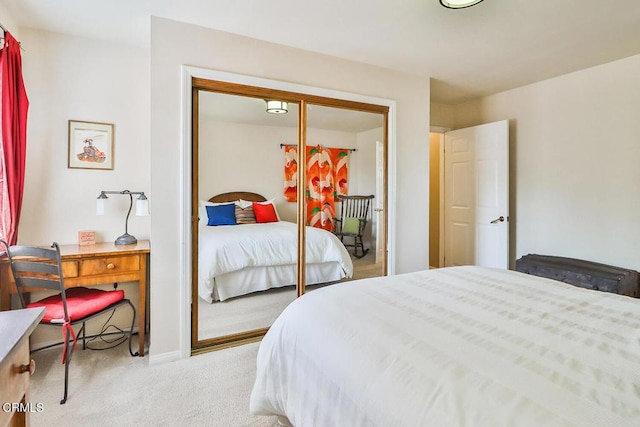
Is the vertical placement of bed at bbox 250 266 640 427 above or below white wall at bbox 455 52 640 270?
below

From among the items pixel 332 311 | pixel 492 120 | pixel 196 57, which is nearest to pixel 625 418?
pixel 332 311

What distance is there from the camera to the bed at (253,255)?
2725 mm

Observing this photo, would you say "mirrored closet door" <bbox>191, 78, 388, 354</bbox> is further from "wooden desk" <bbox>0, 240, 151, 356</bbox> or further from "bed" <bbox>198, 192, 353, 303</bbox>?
"wooden desk" <bbox>0, 240, 151, 356</bbox>

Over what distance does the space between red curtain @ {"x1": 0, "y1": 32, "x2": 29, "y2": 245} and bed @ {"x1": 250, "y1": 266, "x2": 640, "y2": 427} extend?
200cm

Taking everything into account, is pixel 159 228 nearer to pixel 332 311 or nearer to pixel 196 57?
pixel 196 57

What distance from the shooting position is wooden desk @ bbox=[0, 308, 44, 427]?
2.66ft

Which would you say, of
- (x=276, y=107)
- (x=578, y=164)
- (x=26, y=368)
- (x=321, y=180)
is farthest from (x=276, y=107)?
(x=578, y=164)

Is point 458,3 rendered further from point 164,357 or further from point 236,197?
point 164,357

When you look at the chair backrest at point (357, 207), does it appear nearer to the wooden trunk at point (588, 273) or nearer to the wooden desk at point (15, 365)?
the wooden trunk at point (588, 273)

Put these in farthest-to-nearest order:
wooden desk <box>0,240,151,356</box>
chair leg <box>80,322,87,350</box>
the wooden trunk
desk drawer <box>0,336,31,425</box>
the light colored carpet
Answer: the wooden trunk → chair leg <box>80,322,87,350</box> → wooden desk <box>0,240,151,356</box> → the light colored carpet → desk drawer <box>0,336,31,425</box>

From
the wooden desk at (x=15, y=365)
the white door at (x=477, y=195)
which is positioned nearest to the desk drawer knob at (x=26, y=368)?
the wooden desk at (x=15, y=365)

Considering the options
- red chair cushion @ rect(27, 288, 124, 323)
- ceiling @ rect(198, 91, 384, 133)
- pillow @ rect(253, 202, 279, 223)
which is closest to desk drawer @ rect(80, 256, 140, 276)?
red chair cushion @ rect(27, 288, 124, 323)

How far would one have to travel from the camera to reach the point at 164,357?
2.42m

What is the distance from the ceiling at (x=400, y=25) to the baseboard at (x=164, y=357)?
7.83ft
